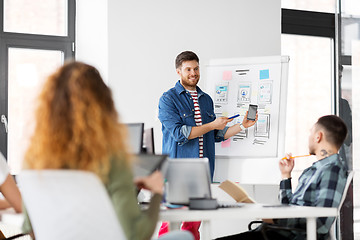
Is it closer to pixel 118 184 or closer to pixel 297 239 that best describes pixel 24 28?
pixel 297 239

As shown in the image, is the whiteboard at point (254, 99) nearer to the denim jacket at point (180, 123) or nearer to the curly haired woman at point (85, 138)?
the denim jacket at point (180, 123)

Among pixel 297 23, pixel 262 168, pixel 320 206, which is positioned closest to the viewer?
pixel 320 206

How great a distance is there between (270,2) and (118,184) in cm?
408

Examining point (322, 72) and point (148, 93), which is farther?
point (322, 72)

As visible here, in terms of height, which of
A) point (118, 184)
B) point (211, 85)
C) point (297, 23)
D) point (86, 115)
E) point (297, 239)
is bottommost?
point (297, 239)

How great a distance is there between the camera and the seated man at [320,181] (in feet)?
8.87

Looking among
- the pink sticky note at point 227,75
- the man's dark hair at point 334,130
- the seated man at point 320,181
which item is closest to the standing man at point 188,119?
the pink sticky note at point 227,75

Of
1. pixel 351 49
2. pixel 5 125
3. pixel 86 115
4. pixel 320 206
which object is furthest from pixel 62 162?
pixel 351 49

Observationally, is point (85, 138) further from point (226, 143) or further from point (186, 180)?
point (226, 143)

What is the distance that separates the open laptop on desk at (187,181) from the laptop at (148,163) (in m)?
0.28

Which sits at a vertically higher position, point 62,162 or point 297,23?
point 297,23

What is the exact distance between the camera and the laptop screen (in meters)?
2.50

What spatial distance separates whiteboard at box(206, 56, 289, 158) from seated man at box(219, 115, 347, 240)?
1453 mm

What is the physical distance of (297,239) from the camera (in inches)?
108
